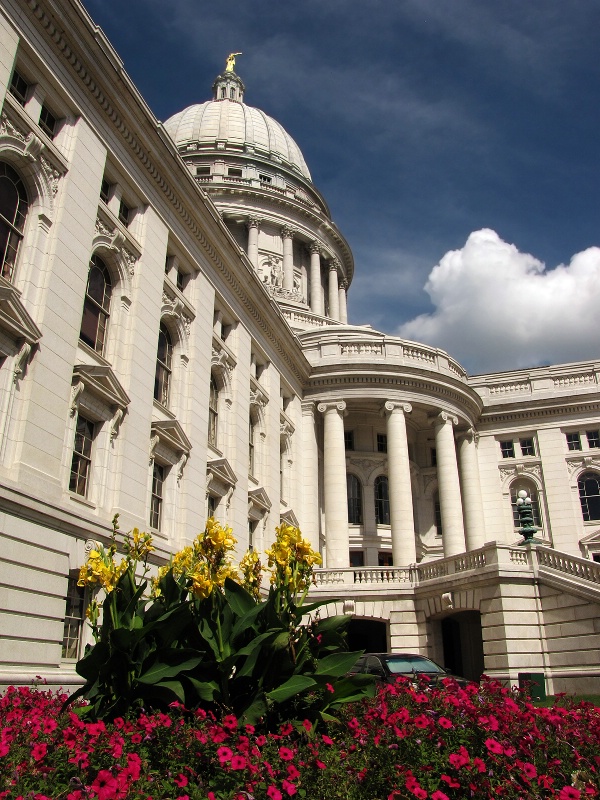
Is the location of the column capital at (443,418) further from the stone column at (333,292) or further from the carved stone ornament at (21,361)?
the carved stone ornament at (21,361)

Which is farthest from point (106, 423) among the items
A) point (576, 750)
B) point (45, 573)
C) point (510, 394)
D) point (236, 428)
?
point (510, 394)

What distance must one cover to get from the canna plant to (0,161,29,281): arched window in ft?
37.6

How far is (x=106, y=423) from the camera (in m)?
20.8

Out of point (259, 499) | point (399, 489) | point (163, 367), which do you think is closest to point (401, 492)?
point (399, 489)

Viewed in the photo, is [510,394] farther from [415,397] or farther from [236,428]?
[236,428]

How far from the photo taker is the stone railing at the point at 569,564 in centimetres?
2506

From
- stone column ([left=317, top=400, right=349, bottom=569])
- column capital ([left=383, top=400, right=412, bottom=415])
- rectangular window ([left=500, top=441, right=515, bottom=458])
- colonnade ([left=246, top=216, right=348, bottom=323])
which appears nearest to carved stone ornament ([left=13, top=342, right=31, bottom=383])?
stone column ([left=317, top=400, right=349, bottom=569])

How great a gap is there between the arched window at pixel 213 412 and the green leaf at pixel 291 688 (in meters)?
21.1

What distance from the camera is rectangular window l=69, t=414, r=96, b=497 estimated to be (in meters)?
19.2

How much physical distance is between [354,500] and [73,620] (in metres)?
27.1

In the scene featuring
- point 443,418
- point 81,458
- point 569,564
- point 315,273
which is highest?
point 315,273

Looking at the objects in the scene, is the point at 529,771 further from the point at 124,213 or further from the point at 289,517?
the point at 289,517

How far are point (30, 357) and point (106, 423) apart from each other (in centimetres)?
390

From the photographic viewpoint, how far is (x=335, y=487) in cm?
3891
